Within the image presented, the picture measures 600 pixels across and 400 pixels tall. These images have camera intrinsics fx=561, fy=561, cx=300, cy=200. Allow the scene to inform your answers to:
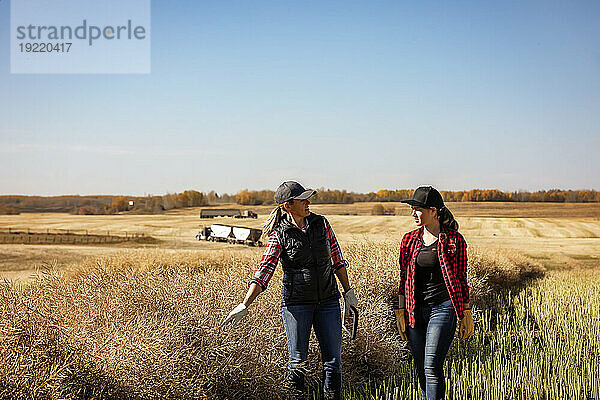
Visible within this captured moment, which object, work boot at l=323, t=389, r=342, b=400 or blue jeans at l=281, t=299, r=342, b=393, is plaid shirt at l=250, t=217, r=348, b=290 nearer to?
blue jeans at l=281, t=299, r=342, b=393

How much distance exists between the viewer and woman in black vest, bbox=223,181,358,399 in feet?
13.9

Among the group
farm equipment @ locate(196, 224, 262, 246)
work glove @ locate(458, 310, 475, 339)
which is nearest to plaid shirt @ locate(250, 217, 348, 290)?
work glove @ locate(458, 310, 475, 339)

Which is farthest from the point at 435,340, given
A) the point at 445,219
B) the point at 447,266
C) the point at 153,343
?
the point at 153,343

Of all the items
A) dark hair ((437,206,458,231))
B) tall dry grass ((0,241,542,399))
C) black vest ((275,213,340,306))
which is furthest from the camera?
dark hair ((437,206,458,231))

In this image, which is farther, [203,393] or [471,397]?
[471,397]

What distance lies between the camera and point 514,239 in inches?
729

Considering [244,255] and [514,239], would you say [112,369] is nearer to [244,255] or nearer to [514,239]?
[244,255]

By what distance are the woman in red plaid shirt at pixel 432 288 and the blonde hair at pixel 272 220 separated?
999 mm

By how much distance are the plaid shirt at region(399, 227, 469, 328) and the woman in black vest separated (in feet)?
1.82

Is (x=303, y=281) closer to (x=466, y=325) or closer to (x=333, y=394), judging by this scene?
(x=333, y=394)

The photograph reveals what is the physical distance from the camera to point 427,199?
14.2 ft

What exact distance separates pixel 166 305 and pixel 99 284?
116cm

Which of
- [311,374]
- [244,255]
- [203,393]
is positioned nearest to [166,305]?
[203,393]

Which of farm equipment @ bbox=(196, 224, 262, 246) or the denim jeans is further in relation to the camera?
farm equipment @ bbox=(196, 224, 262, 246)
